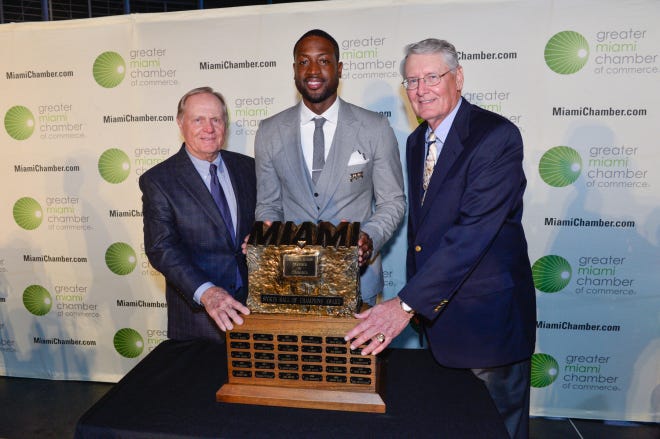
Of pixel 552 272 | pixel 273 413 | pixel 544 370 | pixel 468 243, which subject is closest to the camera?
pixel 273 413

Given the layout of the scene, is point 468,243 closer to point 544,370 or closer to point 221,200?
point 221,200

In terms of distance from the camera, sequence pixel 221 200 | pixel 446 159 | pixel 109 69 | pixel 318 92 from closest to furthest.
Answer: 1. pixel 446 159
2. pixel 318 92
3. pixel 221 200
4. pixel 109 69

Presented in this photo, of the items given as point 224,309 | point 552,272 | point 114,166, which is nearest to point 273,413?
point 224,309

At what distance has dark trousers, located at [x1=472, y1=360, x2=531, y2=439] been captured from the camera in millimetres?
1837

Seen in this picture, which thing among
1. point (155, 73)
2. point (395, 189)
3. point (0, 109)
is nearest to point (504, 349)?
point (395, 189)

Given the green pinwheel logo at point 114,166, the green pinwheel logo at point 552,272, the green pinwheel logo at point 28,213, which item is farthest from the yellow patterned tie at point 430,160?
the green pinwheel logo at point 28,213

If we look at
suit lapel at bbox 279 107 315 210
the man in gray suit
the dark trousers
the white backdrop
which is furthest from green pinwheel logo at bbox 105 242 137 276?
the dark trousers

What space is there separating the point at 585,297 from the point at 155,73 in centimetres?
337

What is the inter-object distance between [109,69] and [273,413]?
3009 mm

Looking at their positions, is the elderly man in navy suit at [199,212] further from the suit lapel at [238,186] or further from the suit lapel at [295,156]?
the suit lapel at [295,156]

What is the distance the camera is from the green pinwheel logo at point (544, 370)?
3258 mm

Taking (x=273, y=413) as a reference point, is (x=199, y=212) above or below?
above

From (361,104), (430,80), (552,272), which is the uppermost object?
(361,104)

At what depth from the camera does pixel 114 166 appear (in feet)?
11.5
